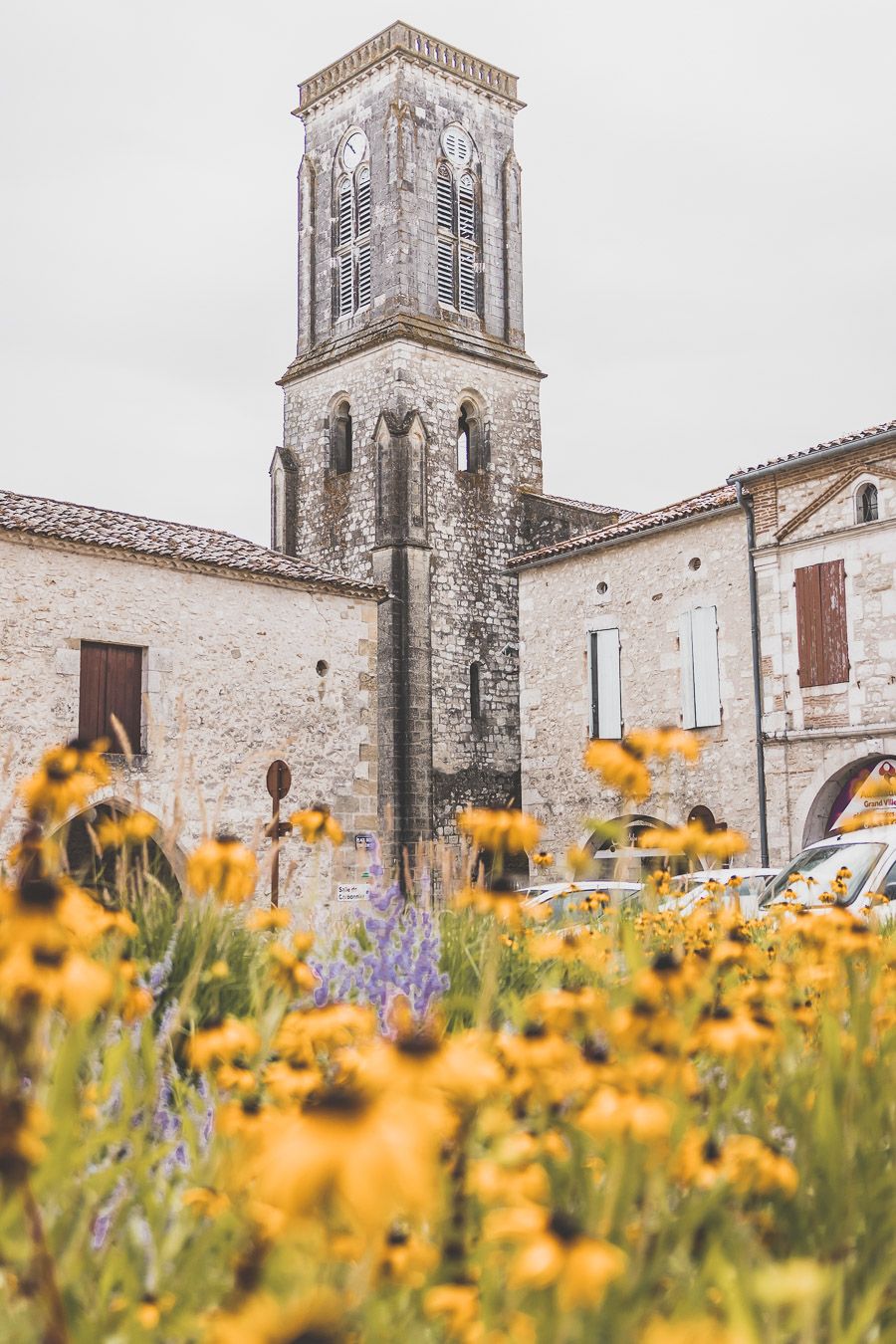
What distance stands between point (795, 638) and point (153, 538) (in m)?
9.06

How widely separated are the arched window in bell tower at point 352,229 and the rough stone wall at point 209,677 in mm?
11925

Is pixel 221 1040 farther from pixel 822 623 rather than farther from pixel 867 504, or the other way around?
pixel 867 504

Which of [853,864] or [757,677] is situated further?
[757,677]

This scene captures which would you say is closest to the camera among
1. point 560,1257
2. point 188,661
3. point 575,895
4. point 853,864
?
point 560,1257

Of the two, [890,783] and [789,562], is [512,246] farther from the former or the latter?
[890,783]

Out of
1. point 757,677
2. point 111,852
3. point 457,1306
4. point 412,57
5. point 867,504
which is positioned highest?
point 412,57

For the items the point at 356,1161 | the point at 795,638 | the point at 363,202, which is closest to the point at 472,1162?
the point at 356,1161

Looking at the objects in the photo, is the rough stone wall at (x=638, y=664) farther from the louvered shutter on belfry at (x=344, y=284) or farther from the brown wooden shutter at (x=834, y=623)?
the louvered shutter on belfry at (x=344, y=284)

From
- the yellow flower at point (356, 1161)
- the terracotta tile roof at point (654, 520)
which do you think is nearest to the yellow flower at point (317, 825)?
the yellow flower at point (356, 1161)

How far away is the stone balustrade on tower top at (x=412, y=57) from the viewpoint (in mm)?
A: 27812

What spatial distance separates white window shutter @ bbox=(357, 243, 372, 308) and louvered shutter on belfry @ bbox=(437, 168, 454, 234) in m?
1.69

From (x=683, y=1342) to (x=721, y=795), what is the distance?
19.1 meters

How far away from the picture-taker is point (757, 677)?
63.9ft

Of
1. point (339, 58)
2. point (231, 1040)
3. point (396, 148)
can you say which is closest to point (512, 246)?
point (396, 148)
